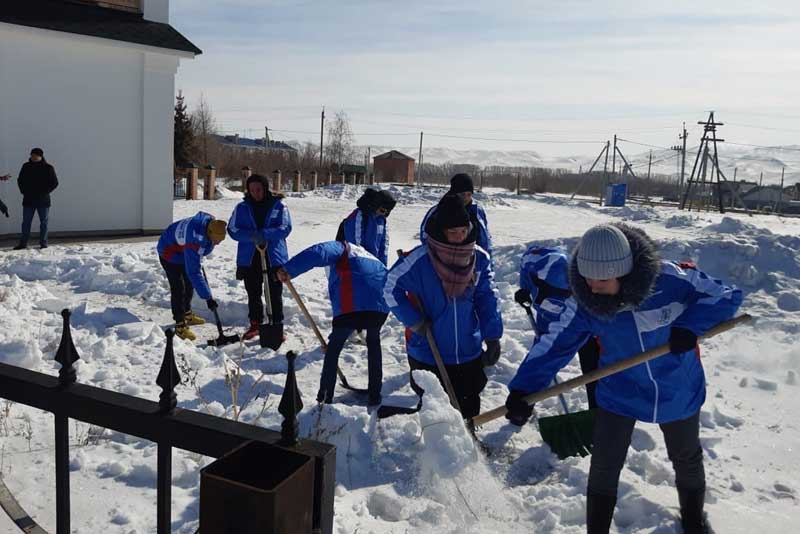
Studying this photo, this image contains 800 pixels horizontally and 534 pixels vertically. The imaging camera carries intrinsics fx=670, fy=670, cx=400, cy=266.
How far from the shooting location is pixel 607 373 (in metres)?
2.97

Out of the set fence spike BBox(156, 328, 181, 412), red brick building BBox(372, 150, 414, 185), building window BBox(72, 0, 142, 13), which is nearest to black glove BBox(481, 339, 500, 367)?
fence spike BBox(156, 328, 181, 412)

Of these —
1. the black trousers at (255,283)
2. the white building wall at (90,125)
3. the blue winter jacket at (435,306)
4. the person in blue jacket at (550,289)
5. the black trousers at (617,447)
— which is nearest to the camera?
the black trousers at (617,447)

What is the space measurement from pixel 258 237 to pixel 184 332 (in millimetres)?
→ 1162

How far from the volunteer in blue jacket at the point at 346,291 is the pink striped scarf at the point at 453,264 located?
0.77 meters

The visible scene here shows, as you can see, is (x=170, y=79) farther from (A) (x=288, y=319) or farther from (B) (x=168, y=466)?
(B) (x=168, y=466)

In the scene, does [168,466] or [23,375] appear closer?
[168,466]

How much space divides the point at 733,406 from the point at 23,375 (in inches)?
193

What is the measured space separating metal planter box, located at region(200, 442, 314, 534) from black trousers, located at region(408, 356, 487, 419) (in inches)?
106

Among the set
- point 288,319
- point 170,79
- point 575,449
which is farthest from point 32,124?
point 575,449

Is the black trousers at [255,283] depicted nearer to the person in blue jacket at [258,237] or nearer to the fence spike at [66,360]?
the person in blue jacket at [258,237]

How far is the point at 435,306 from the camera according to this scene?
405cm

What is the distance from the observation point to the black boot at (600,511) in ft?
9.61

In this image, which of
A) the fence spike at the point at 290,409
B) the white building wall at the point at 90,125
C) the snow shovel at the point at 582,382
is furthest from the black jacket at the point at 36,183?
the fence spike at the point at 290,409

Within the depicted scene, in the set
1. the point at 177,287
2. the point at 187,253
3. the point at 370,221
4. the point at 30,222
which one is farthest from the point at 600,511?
the point at 30,222
